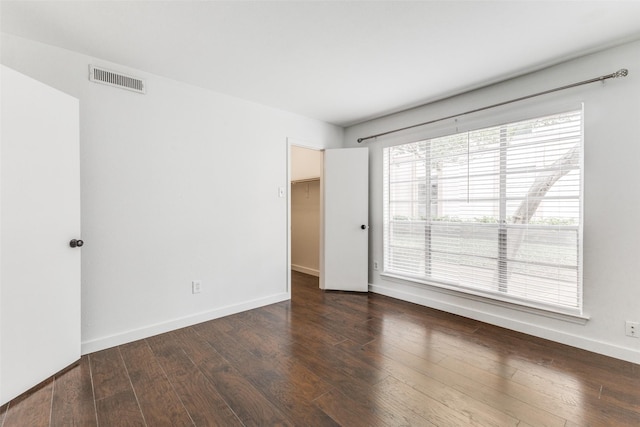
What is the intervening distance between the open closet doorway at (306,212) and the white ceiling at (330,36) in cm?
235

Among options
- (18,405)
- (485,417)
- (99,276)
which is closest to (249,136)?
(99,276)

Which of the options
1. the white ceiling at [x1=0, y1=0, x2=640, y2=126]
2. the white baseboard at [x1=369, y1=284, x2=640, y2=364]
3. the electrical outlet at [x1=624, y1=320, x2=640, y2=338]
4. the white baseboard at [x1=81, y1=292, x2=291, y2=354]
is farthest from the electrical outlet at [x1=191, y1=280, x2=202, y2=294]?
the electrical outlet at [x1=624, y1=320, x2=640, y2=338]

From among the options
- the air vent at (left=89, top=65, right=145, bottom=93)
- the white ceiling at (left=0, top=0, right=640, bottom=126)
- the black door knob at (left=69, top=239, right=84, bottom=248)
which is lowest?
the black door knob at (left=69, top=239, right=84, bottom=248)

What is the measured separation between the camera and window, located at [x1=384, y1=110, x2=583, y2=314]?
96.7 inches

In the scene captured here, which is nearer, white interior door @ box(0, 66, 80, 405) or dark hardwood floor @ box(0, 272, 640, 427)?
dark hardwood floor @ box(0, 272, 640, 427)

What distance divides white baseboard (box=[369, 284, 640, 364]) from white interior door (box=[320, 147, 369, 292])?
627 millimetres

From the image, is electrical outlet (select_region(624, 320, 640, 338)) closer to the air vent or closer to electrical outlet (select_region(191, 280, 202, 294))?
electrical outlet (select_region(191, 280, 202, 294))

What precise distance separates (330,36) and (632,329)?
127 inches

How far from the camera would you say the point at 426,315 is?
10.3 feet

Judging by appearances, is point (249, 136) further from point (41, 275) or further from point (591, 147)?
point (591, 147)

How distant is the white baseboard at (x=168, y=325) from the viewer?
231cm

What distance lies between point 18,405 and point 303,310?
2.28 meters

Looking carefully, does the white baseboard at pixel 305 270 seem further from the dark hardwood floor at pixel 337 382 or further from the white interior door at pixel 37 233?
the white interior door at pixel 37 233

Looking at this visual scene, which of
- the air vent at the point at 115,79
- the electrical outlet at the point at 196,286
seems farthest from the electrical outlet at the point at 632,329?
the air vent at the point at 115,79
